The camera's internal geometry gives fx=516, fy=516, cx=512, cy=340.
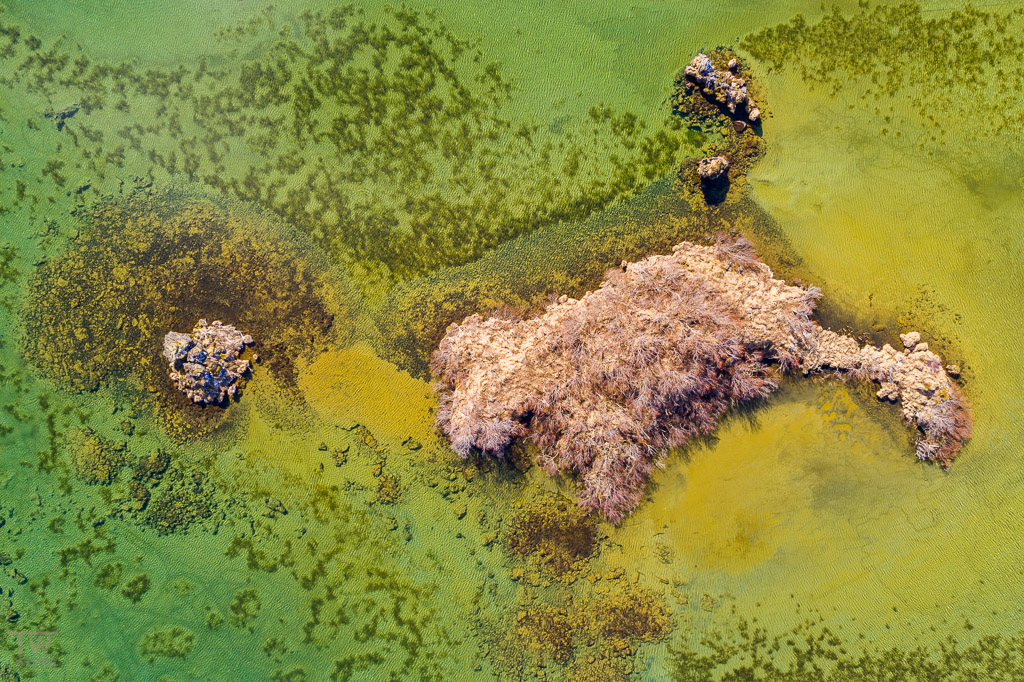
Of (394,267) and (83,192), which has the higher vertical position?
(83,192)

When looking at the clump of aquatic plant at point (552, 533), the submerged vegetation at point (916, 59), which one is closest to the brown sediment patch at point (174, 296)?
the clump of aquatic plant at point (552, 533)

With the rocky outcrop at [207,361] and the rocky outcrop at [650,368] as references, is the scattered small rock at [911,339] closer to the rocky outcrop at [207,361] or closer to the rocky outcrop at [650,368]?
the rocky outcrop at [650,368]

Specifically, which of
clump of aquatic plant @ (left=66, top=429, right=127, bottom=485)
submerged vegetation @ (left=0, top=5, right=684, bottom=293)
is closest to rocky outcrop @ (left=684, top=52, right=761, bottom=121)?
submerged vegetation @ (left=0, top=5, right=684, bottom=293)

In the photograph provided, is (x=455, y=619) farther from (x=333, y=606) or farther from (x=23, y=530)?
(x=23, y=530)

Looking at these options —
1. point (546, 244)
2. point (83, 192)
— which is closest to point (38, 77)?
point (83, 192)

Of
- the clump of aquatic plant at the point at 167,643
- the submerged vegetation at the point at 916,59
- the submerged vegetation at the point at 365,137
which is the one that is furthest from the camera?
the clump of aquatic plant at the point at 167,643

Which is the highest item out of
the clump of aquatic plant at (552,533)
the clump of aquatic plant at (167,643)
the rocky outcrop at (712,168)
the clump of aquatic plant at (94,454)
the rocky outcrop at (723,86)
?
the rocky outcrop at (723,86)

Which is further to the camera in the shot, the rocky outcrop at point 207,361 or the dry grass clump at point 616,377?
the rocky outcrop at point 207,361

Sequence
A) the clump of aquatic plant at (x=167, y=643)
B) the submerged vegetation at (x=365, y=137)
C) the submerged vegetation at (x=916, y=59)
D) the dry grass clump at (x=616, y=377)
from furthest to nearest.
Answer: the clump of aquatic plant at (x=167, y=643), the submerged vegetation at (x=365, y=137), the submerged vegetation at (x=916, y=59), the dry grass clump at (x=616, y=377)
